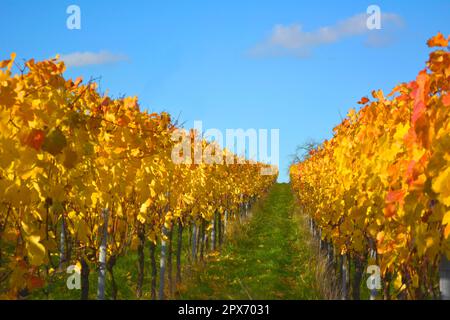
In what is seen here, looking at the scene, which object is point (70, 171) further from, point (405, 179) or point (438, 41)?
point (438, 41)

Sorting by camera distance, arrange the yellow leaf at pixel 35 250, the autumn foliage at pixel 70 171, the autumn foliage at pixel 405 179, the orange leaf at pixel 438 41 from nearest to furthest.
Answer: the autumn foliage at pixel 405 179, the orange leaf at pixel 438 41, the yellow leaf at pixel 35 250, the autumn foliage at pixel 70 171

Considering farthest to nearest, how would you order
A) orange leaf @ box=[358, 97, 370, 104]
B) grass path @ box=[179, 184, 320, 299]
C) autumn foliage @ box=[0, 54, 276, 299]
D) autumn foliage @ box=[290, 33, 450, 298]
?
grass path @ box=[179, 184, 320, 299], orange leaf @ box=[358, 97, 370, 104], autumn foliage @ box=[0, 54, 276, 299], autumn foliage @ box=[290, 33, 450, 298]

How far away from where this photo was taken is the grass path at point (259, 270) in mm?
9086

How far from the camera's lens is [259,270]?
11180 millimetres

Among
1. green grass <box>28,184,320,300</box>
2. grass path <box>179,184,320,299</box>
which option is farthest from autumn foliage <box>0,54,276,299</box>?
grass path <box>179,184,320,299</box>

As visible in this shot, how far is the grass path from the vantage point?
29.8ft

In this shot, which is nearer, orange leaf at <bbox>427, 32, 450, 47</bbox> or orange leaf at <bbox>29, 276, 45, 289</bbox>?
orange leaf at <bbox>427, 32, 450, 47</bbox>

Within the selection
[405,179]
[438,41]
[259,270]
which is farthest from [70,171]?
[259,270]

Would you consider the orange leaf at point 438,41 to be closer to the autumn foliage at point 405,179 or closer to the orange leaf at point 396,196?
the autumn foliage at point 405,179

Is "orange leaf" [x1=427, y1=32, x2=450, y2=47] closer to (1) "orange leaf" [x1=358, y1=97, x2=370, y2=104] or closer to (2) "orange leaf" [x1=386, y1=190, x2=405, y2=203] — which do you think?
(2) "orange leaf" [x1=386, y1=190, x2=405, y2=203]

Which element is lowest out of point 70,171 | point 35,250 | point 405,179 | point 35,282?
point 35,282

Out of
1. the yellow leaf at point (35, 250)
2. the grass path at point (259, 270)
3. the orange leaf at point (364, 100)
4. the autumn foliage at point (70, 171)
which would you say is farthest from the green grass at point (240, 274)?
the yellow leaf at point (35, 250)
